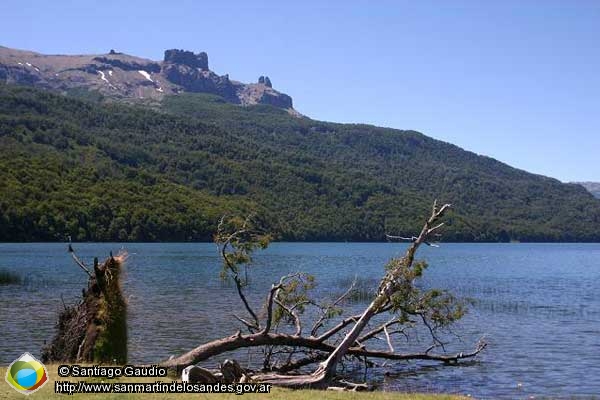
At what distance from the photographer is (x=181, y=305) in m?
45.8

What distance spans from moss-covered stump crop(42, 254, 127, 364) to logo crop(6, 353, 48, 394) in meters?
7.33

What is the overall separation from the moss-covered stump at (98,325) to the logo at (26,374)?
733cm

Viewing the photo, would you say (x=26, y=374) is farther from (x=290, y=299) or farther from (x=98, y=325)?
(x=290, y=299)

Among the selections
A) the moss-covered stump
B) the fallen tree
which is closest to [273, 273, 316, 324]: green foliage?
the fallen tree

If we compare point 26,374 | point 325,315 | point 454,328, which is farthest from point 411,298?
point 454,328

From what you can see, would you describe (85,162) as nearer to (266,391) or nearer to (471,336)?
(471,336)

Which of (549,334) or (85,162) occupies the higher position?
(85,162)

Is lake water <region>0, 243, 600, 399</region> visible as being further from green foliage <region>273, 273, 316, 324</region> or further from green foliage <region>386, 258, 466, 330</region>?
green foliage <region>273, 273, 316, 324</region>

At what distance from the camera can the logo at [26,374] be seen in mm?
12320

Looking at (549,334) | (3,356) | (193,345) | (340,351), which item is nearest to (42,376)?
(340,351)

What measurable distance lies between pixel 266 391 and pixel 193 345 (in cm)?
1380

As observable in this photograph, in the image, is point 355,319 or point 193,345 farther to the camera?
point 193,345

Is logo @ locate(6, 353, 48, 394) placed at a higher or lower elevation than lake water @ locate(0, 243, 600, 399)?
higher

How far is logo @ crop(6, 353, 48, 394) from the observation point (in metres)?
12.3
